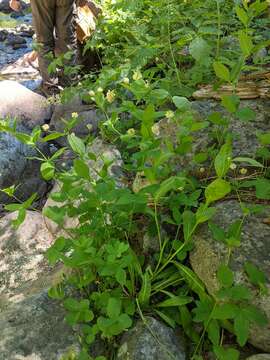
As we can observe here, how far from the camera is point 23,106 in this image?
448 centimetres

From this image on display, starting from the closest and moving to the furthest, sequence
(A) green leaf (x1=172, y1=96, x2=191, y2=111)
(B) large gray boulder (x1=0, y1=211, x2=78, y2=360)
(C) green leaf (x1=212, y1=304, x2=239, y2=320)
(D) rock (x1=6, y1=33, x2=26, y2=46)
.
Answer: (C) green leaf (x1=212, y1=304, x2=239, y2=320) → (B) large gray boulder (x1=0, y1=211, x2=78, y2=360) → (A) green leaf (x1=172, y1=96, x2=191, y2=111) → (D) rock (x1=6, y1=33, x2=26, y2=46)

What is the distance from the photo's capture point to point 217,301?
1.65 meters

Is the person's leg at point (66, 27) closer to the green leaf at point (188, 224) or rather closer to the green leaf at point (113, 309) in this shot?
the green leaf at point (188, 224)

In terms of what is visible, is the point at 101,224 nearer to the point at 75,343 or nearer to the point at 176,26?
the point at 75,343

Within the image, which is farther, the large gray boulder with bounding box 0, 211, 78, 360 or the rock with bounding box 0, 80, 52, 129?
the rock with bounding box 0, 80, 52, 129

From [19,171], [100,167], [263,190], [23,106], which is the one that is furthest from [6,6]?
[263,190]

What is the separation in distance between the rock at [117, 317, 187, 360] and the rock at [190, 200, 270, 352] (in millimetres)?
264

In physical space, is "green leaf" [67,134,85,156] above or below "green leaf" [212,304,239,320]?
above

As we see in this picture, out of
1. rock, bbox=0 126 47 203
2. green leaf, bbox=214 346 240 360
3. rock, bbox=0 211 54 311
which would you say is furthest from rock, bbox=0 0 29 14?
green leaf, bbox=214 346 240 360

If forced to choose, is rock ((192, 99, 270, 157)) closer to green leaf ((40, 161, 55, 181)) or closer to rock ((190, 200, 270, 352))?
rock ((190, 200, 270, 352))

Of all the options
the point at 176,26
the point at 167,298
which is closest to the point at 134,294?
the point at 167,298

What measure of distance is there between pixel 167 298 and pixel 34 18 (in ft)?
14.6

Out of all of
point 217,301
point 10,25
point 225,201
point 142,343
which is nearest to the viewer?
point 217,301

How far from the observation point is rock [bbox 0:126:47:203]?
3.88m
